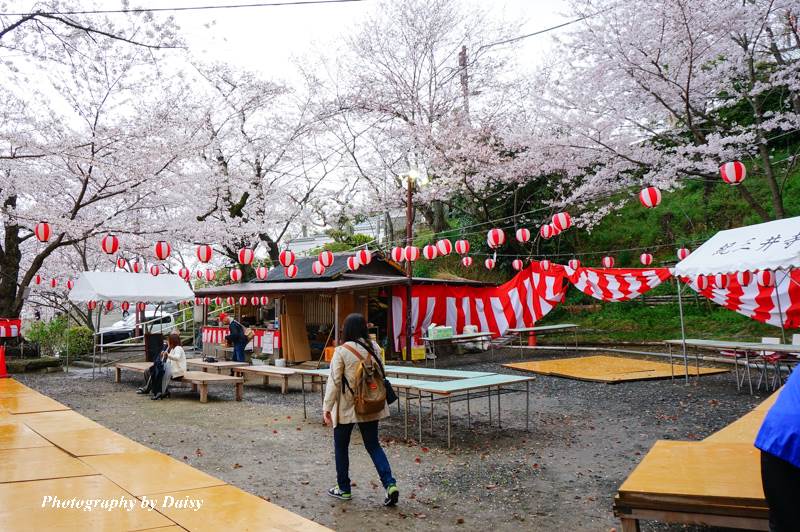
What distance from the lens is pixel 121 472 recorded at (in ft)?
15.0

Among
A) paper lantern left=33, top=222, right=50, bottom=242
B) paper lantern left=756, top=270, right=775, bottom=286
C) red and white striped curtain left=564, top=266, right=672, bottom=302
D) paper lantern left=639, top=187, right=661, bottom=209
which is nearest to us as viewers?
paper lantern left=639, top=187, right=661, bottom=209

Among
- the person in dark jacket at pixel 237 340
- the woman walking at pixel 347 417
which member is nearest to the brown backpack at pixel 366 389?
the woman walking at pixel 347 417

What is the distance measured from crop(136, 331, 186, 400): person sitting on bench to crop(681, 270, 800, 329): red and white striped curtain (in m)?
10.1

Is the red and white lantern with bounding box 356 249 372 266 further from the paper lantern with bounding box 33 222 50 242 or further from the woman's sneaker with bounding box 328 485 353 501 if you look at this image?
the woman's sneaker with bounding box 328 485 353 501

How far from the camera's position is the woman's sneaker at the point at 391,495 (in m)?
4.29

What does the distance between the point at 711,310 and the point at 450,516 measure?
15.1m

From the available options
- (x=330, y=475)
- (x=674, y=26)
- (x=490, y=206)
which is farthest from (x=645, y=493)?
(x=490, y=206)

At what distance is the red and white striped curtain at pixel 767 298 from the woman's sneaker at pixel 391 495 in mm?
8780

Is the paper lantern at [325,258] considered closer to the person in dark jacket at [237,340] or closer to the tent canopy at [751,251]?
the person in dark jacket at [237,340]

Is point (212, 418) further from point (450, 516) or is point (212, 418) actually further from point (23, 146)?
point (23, 146)

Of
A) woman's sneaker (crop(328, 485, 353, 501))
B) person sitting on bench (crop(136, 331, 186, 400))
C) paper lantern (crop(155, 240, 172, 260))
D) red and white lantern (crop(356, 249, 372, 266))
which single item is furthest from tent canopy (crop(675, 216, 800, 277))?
paper lantern (crop(155, 240, 172, 260))

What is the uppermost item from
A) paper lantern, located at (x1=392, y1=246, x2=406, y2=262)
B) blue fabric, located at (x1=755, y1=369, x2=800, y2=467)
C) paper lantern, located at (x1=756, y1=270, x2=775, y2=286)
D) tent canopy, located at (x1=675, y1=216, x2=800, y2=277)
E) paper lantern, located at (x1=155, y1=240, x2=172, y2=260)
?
paper lantern, located at (x1=155, y1=240, x2=172, y2=260)

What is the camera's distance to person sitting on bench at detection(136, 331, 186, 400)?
9.91 metres

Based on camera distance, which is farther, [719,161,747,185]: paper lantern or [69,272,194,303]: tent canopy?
[69,272,194,303]: tent canopy
